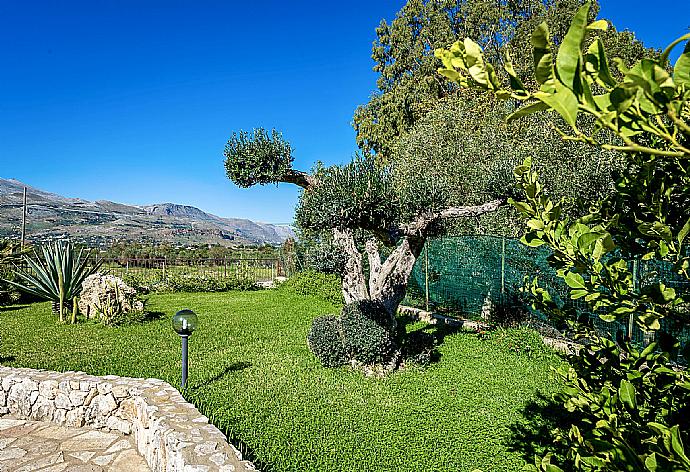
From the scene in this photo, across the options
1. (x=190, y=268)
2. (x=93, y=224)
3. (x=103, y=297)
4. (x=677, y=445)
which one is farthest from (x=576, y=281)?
(x=93, y=224)

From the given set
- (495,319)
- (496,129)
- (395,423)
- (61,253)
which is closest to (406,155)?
(496,129)

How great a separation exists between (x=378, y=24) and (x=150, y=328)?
18.6 metres

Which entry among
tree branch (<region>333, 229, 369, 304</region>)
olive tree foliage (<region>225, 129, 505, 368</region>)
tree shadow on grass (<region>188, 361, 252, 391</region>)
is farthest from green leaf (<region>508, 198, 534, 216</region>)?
tree branch (<region>333, 229, 369, 304</region>)

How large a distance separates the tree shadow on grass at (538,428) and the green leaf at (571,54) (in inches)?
159

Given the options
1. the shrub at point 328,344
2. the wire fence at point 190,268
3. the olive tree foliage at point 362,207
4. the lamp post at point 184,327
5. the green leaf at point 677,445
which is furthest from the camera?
the wire fence at point 190,268

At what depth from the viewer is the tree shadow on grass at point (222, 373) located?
6131 millimetres

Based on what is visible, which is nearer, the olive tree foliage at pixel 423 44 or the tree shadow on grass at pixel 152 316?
the tree shadow on grass at pixel 152 316

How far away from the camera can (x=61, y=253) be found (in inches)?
432

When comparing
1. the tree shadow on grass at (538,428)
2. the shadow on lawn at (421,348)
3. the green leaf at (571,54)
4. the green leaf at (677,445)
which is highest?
the green leaf at (571,54)

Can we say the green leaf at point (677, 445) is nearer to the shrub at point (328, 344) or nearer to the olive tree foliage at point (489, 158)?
the olive tree foliage at point (489, 158)

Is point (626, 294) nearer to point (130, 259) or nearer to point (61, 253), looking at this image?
point (61, 253)

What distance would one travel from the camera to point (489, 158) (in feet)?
41.1

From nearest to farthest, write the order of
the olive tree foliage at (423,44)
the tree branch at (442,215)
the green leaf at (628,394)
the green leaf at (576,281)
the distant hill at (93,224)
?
the green leaf at (628,394)
the green leaf at (576,281)
the tree branch at (442,215)
the olive tree foliage at (423,44)
the distant hill at (93,224)

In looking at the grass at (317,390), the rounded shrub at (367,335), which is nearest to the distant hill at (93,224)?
the grass at (317,390)
